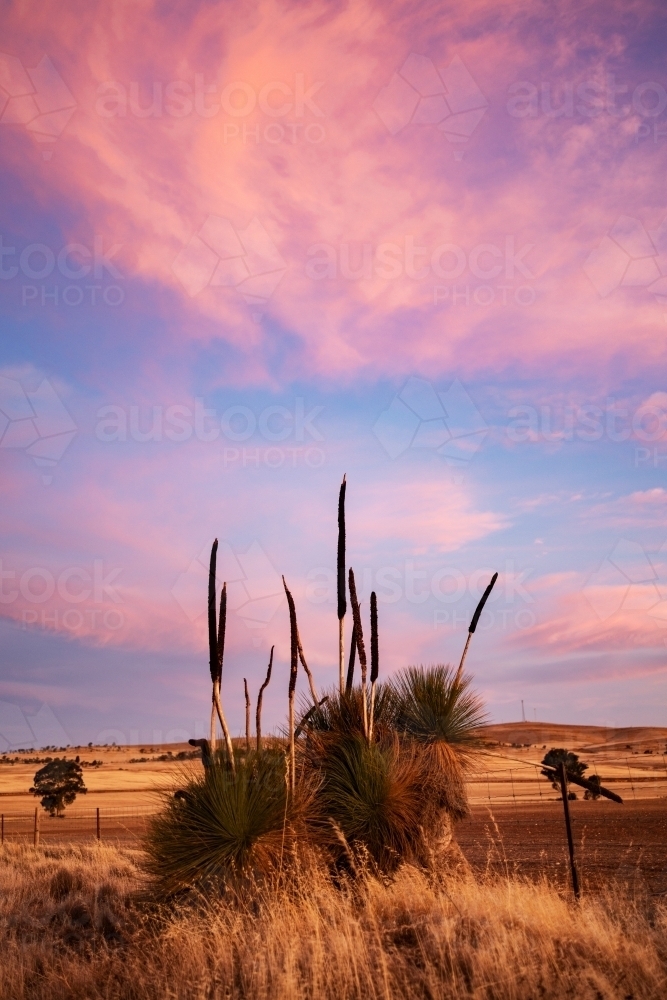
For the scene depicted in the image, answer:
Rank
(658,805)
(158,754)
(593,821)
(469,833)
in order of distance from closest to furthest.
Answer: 1. (469,833)
2. (593,821)
3. (658,805)
4. (158,754)

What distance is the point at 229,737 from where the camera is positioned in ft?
33.5

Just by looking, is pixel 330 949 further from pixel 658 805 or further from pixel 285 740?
pixel 658 805

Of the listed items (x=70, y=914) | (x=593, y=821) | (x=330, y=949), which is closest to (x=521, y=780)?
(x=593, y=821)

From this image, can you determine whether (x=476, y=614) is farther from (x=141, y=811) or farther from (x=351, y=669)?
(x=141, y=811)

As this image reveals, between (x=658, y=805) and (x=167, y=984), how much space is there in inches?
1430

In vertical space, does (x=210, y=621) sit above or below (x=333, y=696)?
above

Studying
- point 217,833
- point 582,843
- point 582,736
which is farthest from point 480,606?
point 582,736

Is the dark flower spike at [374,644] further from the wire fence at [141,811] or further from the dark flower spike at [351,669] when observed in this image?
the wire fence at [141,811]

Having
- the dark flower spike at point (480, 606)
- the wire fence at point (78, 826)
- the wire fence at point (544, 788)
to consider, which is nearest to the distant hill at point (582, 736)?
the wire fence at point (544, 788)

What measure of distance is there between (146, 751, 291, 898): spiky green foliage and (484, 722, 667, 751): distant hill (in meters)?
93.0

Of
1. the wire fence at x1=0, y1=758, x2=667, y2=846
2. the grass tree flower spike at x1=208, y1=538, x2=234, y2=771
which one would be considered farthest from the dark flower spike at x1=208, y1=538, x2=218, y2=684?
the wire fence at x1=0, y1=758, x2=667, y2=846

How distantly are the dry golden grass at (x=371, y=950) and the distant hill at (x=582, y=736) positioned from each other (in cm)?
9329

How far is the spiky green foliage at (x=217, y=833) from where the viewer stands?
9.20 meters

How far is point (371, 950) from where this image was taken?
7.10 meters
